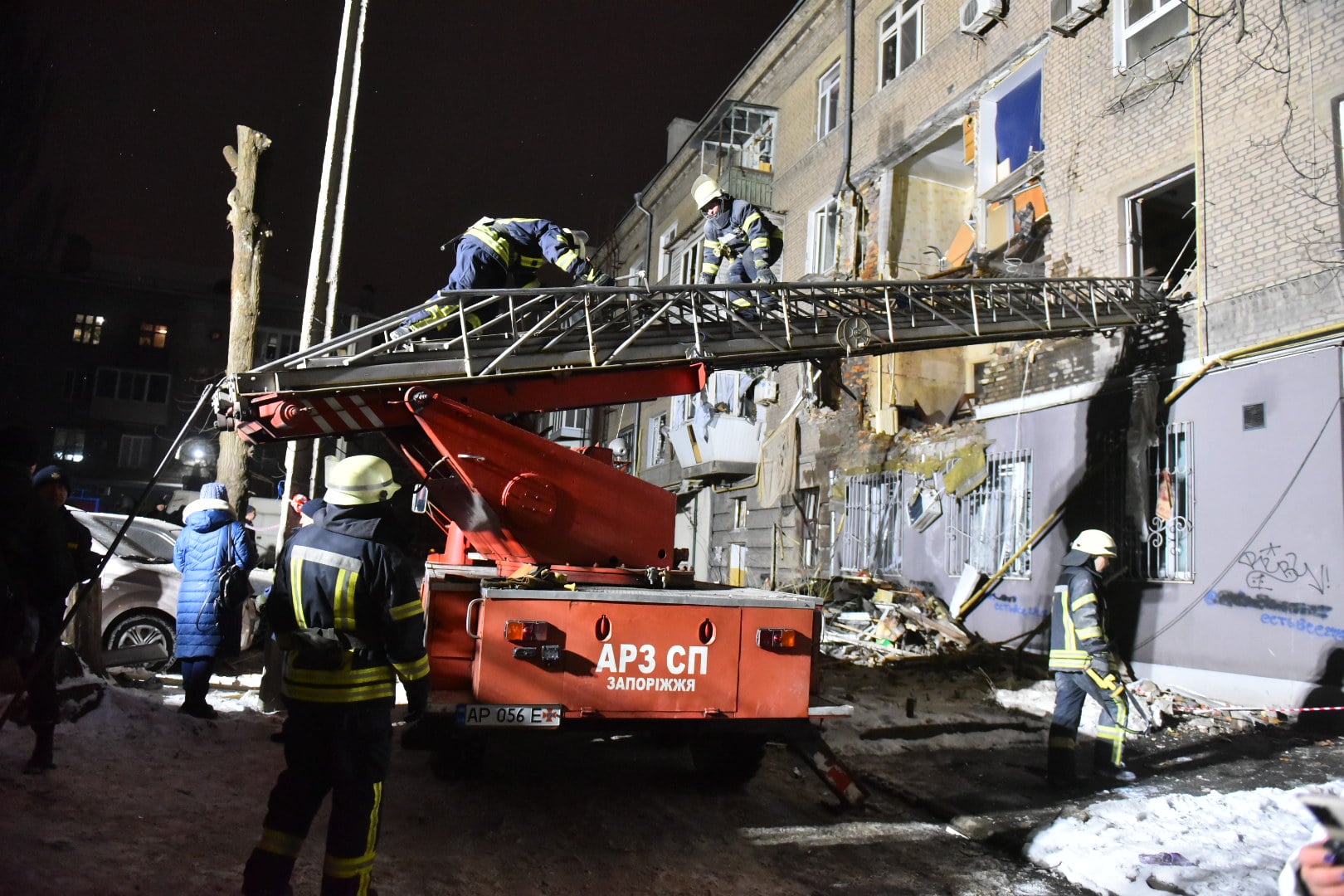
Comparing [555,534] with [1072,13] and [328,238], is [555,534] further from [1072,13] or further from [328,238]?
[1072,13]

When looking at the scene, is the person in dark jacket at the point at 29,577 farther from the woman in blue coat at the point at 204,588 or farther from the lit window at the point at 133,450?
the lit window at the point at 133,450

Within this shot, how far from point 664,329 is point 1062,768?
13.9 feet

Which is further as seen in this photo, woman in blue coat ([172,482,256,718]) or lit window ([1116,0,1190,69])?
lit window ([1116,0,1190,69])

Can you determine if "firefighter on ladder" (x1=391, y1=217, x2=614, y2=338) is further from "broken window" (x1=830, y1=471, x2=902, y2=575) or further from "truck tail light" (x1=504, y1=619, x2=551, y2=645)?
"broken window" (x1=830, y1=471, x2=902, y2=575)

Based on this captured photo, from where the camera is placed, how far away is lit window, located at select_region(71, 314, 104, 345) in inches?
1660

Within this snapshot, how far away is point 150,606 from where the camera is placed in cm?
840

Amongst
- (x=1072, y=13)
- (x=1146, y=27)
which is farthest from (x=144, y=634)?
(x=1072, y=13)

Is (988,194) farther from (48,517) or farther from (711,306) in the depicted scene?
(48,517)

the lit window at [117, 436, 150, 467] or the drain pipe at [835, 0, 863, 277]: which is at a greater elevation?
Answer: the drain pipe at [835, 0, 863, 277]

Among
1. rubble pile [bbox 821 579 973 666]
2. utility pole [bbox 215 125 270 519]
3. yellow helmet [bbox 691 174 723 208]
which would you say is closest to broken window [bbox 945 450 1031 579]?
rubble pile [bbox 821 579 973 666]

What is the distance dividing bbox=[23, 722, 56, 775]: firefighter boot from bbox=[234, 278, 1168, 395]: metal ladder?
2.10m

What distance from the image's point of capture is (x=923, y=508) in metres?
13.6

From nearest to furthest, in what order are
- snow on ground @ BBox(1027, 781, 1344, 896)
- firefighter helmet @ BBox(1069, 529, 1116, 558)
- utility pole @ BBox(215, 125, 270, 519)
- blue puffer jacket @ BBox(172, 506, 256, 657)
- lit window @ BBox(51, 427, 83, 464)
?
snow on ground @ BBox(1027, 781, 1344, 896) < firefighter helmet @ BBox(1069, 529, 1116, 558) < blue puffer jacket @ BBox(172, 506, 256, 657) < utility pole @ BBox(215, 125, 270, 519) < lit window @ BBox(51, 427, 83, 464)

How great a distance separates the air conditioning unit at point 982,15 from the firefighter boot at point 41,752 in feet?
50.0
